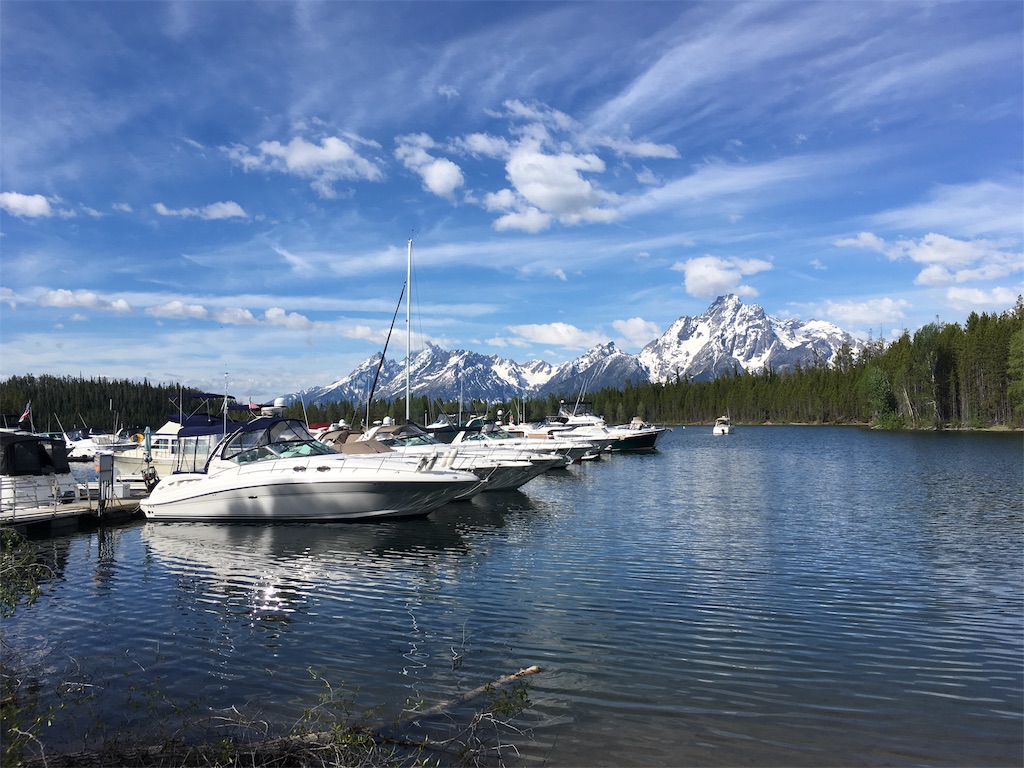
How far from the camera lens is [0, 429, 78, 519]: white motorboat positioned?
Answer: 74.7ft

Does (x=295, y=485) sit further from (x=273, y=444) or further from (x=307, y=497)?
(x=273, y=444)

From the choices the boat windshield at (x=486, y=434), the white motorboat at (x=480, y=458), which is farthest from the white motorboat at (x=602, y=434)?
the white motorboat at (x=480, y=458)

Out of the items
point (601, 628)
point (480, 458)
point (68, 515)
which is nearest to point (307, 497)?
point (68, 515)

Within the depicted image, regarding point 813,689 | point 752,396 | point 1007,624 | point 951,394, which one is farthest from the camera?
point 752,396

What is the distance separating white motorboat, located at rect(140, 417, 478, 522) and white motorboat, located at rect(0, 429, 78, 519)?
3.18 metres

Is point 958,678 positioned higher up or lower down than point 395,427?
lower down

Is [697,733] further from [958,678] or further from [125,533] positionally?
[125,533]

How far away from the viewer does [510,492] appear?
3434 centimetres

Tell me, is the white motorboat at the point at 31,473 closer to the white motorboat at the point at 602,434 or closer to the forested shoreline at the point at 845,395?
the forested shoreline at the point at 845,395

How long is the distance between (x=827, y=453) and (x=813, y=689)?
57.9 m

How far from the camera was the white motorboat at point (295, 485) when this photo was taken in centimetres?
2331

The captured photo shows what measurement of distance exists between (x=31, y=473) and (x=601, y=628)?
72.3 ft

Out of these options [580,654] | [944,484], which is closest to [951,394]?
[944,484]

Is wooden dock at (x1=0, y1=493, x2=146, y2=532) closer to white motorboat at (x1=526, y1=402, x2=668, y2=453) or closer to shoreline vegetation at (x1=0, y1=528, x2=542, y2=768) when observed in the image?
shoreline vegetation at (x1=0, y1=528, x2=542, y2=768)
